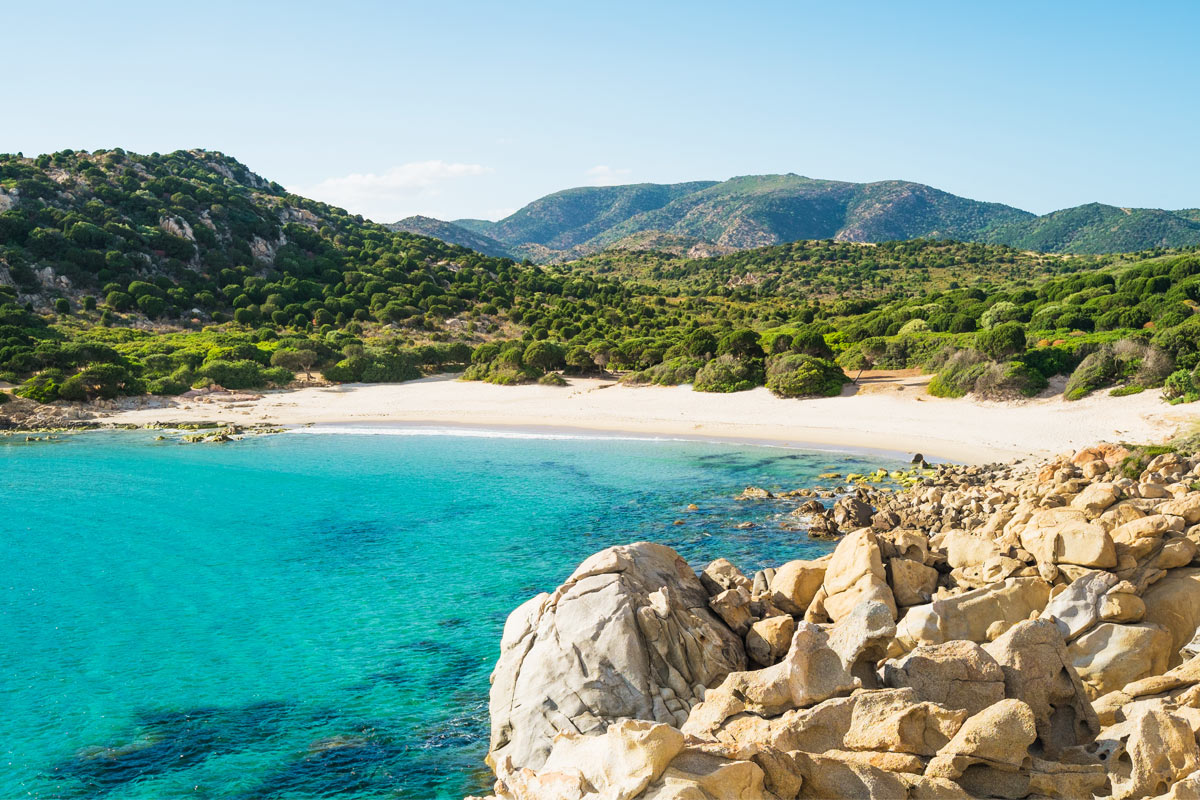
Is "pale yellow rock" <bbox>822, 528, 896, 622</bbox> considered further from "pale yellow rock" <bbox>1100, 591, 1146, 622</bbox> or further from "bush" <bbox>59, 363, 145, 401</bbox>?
"bush" <bbox>59, 363, 145, 401</bbox>

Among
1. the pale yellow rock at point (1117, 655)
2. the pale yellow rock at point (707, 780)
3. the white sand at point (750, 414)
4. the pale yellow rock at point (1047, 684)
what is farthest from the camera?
the white sand at point (750, 414)

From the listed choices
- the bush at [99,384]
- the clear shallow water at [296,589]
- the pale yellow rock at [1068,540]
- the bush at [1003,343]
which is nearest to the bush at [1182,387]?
the bush at [1003,343]

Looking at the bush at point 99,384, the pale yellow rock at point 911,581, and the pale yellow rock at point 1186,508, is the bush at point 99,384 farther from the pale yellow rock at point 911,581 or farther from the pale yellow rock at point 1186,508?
the pale yellow rock at point 1186,508

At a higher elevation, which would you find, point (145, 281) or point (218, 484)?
point (145, 281)

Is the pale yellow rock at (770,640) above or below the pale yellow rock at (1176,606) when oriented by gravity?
below

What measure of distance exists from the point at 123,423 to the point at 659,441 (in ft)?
103

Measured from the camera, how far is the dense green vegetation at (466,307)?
45.8 m

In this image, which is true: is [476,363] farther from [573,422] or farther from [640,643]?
[640,643]

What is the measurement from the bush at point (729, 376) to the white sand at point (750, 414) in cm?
81

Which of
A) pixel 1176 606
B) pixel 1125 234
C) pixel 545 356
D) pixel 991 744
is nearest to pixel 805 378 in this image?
pixel 545 356

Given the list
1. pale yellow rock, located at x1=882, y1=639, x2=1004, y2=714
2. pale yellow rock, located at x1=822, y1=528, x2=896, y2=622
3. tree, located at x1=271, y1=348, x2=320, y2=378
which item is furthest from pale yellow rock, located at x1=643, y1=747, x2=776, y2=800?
tree, located at x1=271, y1=348, x2=320, y2=378

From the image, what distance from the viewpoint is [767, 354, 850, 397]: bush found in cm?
4406

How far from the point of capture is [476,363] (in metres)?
59.8

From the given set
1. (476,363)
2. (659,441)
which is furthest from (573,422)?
(476,363)
